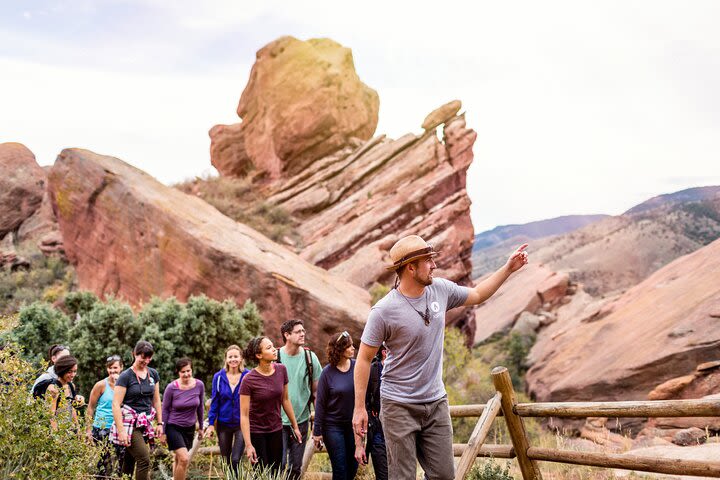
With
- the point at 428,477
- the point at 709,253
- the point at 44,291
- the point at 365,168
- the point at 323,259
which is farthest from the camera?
the point at 365,168

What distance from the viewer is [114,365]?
7355 mm

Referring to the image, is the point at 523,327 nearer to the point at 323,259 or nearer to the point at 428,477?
the point at 323,259

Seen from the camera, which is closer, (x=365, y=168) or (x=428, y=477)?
(x=428, y=477)

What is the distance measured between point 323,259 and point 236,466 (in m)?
21.4

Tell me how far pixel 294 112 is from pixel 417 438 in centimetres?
3636

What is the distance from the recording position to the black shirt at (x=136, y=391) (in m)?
6.92

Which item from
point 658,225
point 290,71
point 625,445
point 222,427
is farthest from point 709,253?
point 658,225

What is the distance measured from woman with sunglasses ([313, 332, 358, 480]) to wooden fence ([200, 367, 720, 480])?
1120mm

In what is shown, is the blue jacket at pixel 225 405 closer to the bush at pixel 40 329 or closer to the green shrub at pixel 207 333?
the green shrub at pixel 207 333

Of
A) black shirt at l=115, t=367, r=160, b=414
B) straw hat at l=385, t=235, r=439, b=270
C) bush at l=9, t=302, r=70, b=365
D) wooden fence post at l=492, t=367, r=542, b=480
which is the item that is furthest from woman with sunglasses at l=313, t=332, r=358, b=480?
bush at l=9, t=302, r=70, b=365

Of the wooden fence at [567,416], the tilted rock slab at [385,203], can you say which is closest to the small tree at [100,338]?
the wooden fence at [567,416]

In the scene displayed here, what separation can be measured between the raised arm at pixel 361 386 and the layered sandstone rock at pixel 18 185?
38.2 metres

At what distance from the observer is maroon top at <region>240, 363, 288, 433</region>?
20.6 ft

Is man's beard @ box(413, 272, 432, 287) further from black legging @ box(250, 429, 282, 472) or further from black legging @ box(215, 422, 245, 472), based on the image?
black legging @ box(215, 422, 245, 472)
